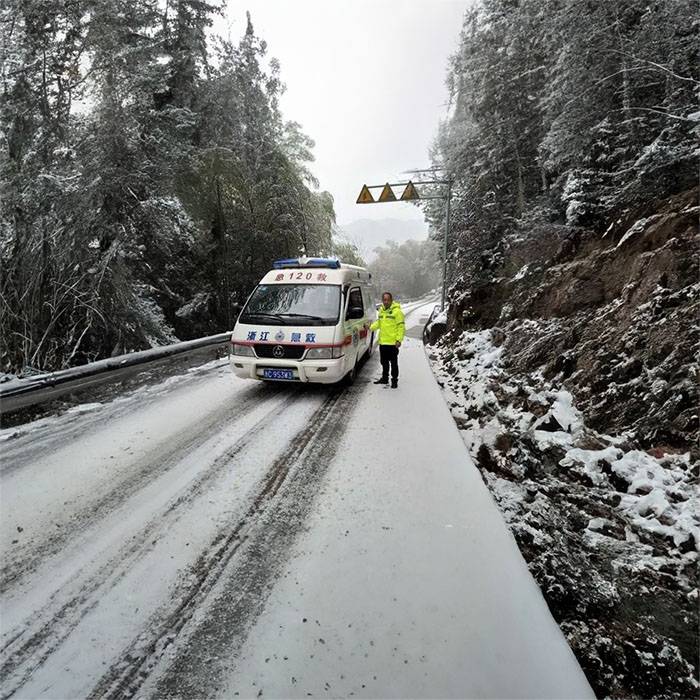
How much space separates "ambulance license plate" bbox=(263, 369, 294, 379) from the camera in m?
6.76

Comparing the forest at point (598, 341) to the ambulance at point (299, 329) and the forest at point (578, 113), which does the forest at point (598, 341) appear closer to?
the forest at point (578, 113)

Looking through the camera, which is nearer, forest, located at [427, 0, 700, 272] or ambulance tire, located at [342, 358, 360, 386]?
ambulance tire, located at [342, 358, 360, 386]

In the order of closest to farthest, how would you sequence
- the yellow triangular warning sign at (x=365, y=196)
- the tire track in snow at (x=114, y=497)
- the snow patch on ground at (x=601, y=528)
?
the snow patch on ground at (x=601, y=528) → the tire track in snow at (x=114, y=497) → the yellow triangular warning sign at (x=365, y=196)

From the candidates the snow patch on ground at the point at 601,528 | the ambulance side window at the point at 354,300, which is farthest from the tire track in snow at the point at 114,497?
the snow patch on ground at the point at 601,528

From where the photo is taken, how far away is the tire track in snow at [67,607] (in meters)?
2.10

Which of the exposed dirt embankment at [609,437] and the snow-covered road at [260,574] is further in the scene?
the exposed dirt embankment at [609,437]

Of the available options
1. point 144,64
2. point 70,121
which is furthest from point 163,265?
point 144,64

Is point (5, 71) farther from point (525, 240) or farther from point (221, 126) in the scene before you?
point (525, 240)

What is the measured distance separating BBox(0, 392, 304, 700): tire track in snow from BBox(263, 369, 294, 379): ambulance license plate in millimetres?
3208

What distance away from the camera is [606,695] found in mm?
2143

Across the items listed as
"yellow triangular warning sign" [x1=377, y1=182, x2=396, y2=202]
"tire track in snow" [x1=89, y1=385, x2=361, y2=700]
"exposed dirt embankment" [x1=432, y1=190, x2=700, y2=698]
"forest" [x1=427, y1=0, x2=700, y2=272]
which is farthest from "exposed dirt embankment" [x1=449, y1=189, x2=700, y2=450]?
"yellow triangular warning sign" [x1=377, y1=182, x2=396, y2=202]

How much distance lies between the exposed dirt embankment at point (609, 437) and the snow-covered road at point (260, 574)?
0.49 metres

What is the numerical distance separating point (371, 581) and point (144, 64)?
56.1ft

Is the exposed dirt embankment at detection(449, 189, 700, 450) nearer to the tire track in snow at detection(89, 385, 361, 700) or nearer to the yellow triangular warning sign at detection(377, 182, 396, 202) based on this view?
the tire track in snow at detection(89, 385, 361, 700)
